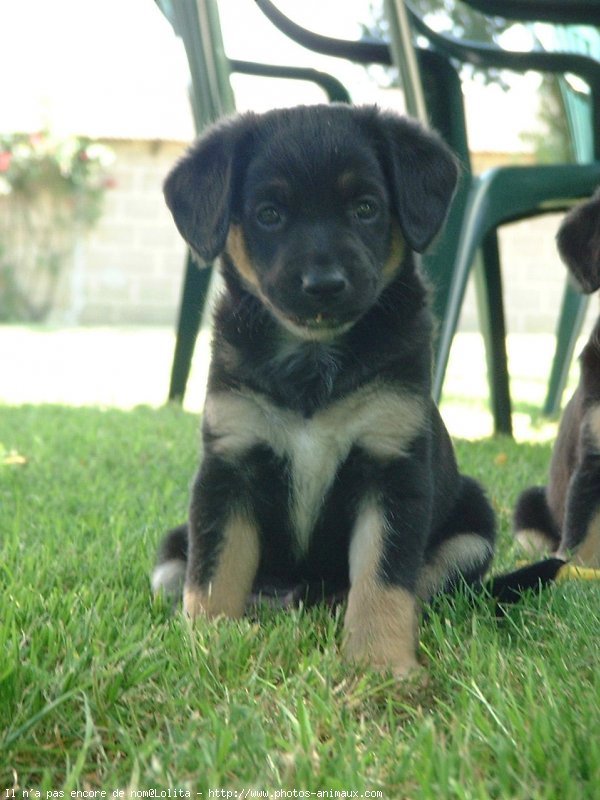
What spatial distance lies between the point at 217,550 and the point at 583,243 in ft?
5.10

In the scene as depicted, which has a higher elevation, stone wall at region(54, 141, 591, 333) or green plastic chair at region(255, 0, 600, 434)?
green plastic chair at region(255, 0, 600, 434)

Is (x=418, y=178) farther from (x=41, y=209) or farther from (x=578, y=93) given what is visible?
(x=41, y=209)

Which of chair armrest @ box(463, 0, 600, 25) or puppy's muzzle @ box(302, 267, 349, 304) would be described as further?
chair armrest @ box(463, 0, 600, 25)

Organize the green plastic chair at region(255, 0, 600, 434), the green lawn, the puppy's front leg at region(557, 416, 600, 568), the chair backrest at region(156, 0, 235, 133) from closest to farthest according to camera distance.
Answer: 1. the green lawn
2. the puppy's front leg at region(557, 416, 600, 568)
3. the green plastic chair at region(255, 0, 600, 434)
4. the chair backrest at region(156, 0, 235, 133)

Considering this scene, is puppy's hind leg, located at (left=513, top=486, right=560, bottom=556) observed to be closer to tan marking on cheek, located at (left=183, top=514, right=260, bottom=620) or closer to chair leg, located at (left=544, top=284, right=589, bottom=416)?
tan marking on cheek, located at (left=183, top=514, right=260, bottom=620)

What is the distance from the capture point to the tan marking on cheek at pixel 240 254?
274 centimetres

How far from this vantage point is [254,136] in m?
2.76

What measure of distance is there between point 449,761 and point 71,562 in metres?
1.54

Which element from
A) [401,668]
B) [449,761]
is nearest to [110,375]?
[401,668]

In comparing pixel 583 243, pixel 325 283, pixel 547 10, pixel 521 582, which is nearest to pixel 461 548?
pixel 521 582

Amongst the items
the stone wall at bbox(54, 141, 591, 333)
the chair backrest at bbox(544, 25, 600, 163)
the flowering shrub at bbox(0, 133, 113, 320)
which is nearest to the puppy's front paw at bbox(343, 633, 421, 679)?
the chair backrest at bbox(544, 25, 600, 163)

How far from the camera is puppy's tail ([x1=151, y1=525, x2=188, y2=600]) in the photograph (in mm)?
2654

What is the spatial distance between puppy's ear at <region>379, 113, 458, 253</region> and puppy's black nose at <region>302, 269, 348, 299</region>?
28 centimetres

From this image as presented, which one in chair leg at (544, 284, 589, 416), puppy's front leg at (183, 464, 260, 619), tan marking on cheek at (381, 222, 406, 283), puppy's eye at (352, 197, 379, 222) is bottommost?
chair leg at (544, 284, 589, 416)
